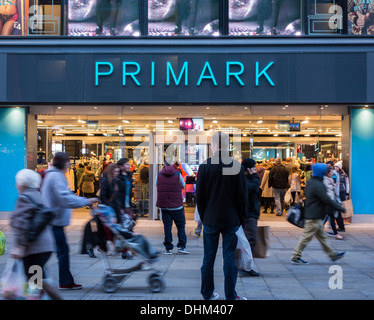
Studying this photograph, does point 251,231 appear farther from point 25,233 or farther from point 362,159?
point 362,159

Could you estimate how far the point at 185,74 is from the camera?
1479cm

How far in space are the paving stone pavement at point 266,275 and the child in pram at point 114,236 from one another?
0.61 metres

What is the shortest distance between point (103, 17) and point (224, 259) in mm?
11045

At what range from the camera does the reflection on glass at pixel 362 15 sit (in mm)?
14688

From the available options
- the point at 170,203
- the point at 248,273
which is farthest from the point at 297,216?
the point at 170,203

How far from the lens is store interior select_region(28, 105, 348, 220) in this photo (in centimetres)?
1547

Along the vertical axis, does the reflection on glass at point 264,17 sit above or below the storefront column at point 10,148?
above

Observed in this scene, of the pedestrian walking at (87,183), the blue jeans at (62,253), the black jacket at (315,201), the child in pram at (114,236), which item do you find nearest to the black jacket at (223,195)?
the child in pram at (114,236)

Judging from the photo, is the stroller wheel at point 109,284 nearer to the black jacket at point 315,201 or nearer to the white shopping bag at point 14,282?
the white shopping bag at point 14,282

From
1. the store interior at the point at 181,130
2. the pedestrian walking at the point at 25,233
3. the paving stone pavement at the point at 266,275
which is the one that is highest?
the store interior at the point at 181,130

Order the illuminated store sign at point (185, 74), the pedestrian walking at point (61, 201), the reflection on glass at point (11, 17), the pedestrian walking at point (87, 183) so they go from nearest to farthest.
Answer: the pedestrian walking at point (61, 201), the illuminated store sign at point (185, 74), the reflection on glass at point (11, 17), the pedestrian walking at point (87, 183)

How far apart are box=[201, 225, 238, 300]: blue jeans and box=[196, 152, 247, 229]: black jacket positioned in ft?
0.36
